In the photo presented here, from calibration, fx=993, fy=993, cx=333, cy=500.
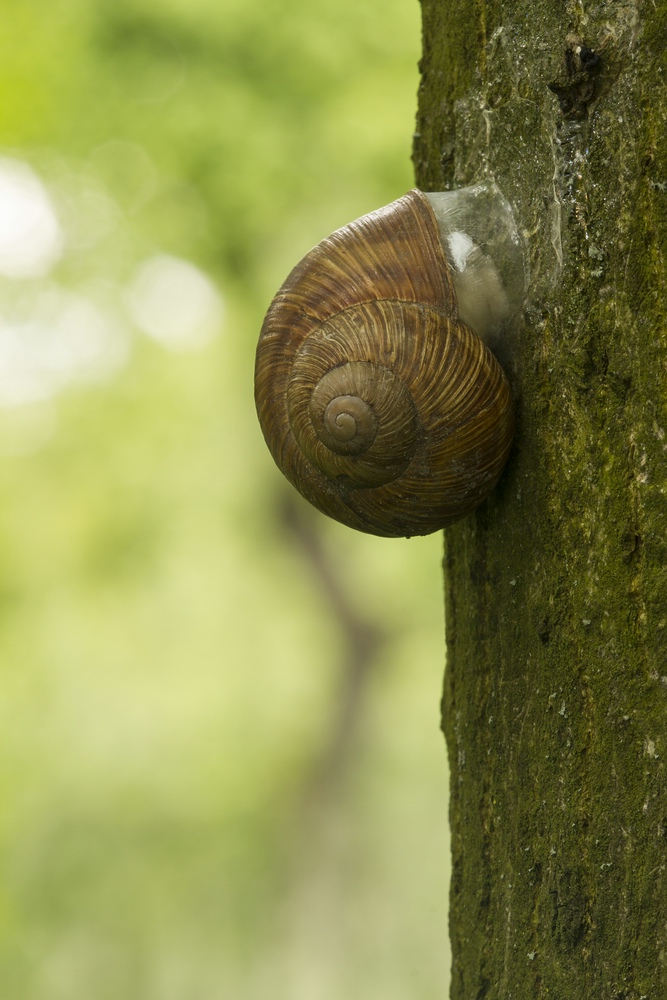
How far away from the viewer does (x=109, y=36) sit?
190 inches

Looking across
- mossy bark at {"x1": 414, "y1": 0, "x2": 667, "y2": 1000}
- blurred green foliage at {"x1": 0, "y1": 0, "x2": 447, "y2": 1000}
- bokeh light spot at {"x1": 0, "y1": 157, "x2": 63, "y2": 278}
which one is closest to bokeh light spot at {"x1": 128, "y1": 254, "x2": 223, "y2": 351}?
blurred green foliage at {"x1": 0, "y1": 0, "x2": 447, "y2": 1000}

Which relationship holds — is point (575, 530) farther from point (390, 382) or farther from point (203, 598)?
point (203, 598)

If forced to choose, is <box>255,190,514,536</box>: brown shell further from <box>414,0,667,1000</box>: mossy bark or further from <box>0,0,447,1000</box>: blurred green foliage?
<box>0,0,447,1000</box>: blurred green foliage

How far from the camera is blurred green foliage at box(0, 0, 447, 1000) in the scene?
16.2 ft

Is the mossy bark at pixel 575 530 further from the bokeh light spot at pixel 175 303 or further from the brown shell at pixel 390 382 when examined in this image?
the bokeh light spot at pixel 175 303

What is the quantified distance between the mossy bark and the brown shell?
6 cm

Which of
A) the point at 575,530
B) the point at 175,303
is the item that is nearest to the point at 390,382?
the point at 575,530

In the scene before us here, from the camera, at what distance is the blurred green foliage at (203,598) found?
4.93 metres

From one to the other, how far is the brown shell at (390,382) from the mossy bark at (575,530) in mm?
59

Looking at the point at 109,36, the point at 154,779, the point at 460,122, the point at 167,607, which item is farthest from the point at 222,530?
the point at 460,122

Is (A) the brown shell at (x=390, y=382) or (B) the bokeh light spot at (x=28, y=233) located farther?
(B) the bokeh light spot at (x=28, y=233)

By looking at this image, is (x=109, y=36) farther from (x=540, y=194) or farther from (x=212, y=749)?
(x=540, y=194)

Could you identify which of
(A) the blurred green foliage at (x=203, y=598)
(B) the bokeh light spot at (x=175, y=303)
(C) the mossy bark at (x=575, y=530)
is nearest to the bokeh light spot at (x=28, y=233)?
(A) the blurred green foliage at (x=203, y=598)

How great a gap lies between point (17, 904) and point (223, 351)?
10.6ft
